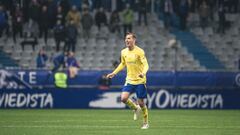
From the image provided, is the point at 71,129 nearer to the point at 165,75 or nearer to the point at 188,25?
the point at 165,75

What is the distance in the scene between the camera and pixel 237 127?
20.0m

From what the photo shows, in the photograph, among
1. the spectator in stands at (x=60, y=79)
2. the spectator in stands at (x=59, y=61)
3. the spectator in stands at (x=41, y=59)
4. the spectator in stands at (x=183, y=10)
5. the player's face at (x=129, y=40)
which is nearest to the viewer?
the player's face at (x=129, y=40)

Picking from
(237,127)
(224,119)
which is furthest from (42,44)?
(237,127)

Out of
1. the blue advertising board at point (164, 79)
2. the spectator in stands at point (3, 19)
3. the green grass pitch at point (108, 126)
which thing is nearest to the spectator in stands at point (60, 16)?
the spectator in stands at point (3, 19)

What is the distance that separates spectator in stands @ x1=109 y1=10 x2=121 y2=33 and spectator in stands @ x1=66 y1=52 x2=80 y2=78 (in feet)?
17.8

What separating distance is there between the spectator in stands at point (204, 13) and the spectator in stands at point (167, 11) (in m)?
1.60

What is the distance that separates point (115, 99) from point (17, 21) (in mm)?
8175

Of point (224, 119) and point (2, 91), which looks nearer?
point (224, 119)

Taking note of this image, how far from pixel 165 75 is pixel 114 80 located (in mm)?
2166

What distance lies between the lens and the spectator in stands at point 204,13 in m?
39.5

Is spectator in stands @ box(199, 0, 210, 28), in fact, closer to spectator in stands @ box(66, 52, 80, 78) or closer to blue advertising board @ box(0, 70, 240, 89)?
blue advertising board @ box(0, 70, 240, 89)

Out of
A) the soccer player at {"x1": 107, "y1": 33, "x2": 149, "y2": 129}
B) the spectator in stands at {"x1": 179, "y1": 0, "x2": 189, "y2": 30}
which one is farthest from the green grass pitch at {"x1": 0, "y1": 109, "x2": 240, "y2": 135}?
the spectator in stands at {"x1": 179, "y1": 0, "x2": 189, "y2": 30}

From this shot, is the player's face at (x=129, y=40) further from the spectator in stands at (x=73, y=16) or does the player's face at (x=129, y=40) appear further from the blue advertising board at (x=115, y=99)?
the spectator in stands at (x=73, y=16)

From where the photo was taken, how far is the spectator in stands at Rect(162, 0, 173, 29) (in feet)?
128
